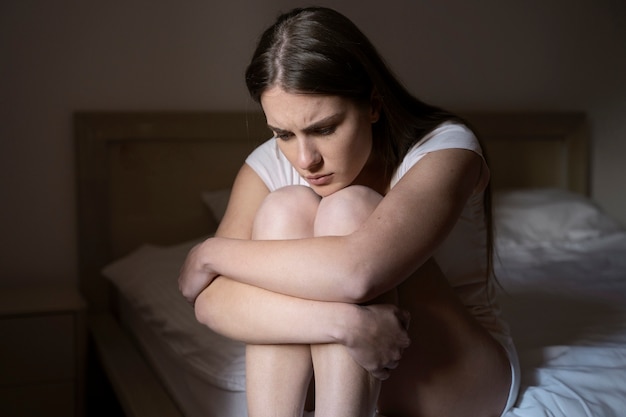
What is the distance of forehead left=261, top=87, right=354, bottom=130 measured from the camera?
3.55ft

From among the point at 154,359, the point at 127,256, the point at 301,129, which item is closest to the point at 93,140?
the point at 127,256

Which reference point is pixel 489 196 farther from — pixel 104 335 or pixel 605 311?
pixel 104 335

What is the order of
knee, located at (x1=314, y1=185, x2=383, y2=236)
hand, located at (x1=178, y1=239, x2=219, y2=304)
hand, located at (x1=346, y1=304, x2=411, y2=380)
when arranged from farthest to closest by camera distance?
hand, located at (x1=178, y1=239, x2=219, y2=304) < knee, located at (x1=314, y1=185, x2=383, y2=236) < hand, located at (x1=346, y1=304, x2=411, y2=380)

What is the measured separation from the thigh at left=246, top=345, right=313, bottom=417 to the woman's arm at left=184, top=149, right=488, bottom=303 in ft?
0.27

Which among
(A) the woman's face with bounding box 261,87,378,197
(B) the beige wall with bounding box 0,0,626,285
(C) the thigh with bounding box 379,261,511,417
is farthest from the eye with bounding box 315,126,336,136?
(B) the beige wall with bounding box 0,0,626,285

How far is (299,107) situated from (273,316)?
307mm

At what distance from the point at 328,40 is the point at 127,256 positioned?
4.38 ft

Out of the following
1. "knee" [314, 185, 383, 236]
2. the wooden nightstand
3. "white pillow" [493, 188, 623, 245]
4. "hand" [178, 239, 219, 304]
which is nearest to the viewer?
"knee" [314, 185, 383, 236]

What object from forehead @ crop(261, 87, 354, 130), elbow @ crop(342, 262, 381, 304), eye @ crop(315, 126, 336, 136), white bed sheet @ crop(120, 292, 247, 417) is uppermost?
forehead @ crop(261, 87, 354, 130)

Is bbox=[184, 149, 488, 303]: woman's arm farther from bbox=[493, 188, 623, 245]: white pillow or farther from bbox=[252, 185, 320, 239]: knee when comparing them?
bbox=[493, 188, 623, 245]: white pillow

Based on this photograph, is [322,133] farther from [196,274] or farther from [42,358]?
[42,358]

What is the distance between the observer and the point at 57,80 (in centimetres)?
226

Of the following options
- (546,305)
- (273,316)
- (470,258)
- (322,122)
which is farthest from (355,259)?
(546,305)

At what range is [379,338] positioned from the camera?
3.05 ft
